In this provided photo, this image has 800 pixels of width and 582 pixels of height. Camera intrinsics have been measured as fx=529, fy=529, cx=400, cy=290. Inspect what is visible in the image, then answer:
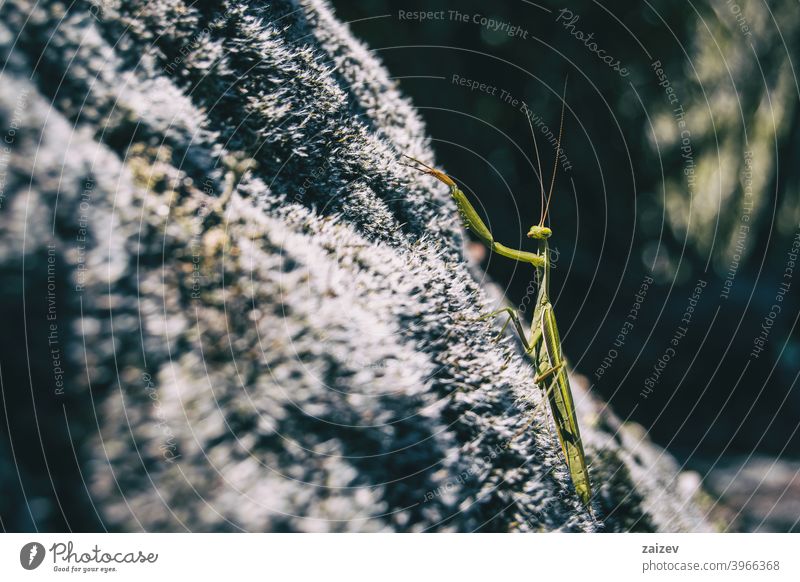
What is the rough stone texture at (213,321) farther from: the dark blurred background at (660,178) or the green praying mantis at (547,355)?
the dark blurred background at (660,178)

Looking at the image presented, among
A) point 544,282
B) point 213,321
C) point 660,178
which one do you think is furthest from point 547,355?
point 660,178

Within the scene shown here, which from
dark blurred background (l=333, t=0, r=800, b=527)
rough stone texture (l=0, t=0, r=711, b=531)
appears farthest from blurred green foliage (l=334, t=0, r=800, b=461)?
rough stone texture (l=0, t=0, r=711, b=531)

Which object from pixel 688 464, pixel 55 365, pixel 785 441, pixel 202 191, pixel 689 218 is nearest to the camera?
pixel 55 365

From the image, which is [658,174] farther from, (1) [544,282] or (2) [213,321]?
(2) [213,321]

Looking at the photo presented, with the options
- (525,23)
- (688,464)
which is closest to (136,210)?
(525,23)

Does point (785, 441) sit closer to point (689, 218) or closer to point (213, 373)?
point (689, 218)

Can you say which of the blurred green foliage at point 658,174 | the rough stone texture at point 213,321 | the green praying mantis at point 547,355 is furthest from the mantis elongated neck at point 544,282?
the blurred green foliage at point 658,174
